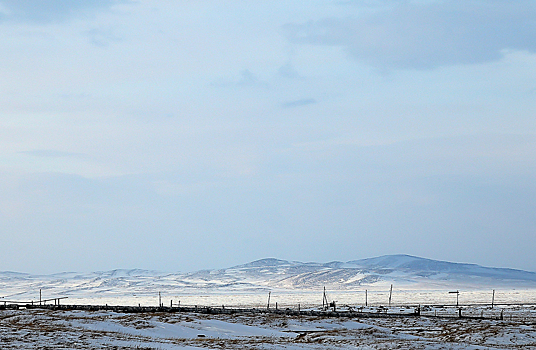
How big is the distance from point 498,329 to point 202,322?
2155cm

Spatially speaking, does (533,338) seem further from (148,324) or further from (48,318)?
(48,318)

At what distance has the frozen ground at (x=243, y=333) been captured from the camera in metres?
30.8

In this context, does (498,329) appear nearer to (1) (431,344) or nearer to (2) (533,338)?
(2) (533,338)

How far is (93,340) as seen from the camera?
30219 mm

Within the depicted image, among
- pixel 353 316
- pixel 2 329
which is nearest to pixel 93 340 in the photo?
pixel 2 329

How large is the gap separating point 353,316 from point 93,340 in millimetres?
35973

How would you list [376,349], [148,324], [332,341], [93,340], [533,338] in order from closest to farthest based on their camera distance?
[93,340]
[376,349]
[332,341]
[533,338]
[148,324]

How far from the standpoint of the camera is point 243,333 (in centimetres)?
4338

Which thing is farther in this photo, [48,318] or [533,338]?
[48,318]

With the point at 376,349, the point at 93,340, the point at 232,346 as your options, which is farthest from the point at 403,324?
the point at 93,340

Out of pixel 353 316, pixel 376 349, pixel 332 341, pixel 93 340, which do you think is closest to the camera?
pixel 93 340

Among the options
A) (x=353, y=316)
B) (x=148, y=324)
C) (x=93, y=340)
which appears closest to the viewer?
(x=93, y=340)

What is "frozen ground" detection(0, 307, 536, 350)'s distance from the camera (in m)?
30.8

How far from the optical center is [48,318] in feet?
145
